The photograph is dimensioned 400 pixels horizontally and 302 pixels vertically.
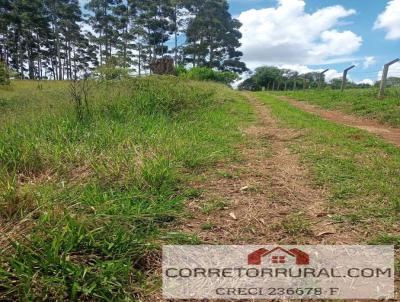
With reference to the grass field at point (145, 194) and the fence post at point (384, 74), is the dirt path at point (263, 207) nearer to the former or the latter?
the grass field at point (145, 194)

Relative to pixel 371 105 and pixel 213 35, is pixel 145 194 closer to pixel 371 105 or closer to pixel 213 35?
pixel 371 105

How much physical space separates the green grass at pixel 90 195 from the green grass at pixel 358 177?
46.6 inches

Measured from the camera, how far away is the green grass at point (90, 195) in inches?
66.5

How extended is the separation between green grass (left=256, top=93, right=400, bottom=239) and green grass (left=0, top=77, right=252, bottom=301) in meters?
1.18

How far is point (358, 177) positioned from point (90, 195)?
2.61 m

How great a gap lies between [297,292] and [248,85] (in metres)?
53.5

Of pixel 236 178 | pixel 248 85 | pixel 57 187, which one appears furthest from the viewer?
pixel 248 85

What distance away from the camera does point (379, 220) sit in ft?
8.17

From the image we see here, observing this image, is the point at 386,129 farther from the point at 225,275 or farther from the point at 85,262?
the point at 85,262

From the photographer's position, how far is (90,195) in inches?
99.3

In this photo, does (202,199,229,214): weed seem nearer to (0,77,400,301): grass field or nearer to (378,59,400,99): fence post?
(0,77,400,301): grass field

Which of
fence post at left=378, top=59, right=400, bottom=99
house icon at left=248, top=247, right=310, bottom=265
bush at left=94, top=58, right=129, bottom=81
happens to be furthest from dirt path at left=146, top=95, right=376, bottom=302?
fence post at left=378, top=59, right=400, bottom=99

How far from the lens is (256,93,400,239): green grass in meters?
2.50


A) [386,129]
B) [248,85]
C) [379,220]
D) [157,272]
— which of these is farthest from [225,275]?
[248,85]
